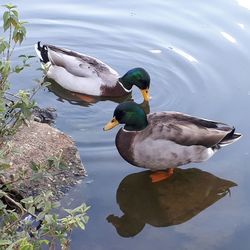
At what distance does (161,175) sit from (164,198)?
1.10 ft

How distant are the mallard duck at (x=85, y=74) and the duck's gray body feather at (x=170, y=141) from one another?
1.47m

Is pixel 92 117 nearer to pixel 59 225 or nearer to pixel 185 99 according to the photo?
pixel 185 99

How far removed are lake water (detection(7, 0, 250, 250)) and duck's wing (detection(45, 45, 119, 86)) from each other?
31cm

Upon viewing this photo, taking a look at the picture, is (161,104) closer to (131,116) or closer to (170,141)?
(131,116)

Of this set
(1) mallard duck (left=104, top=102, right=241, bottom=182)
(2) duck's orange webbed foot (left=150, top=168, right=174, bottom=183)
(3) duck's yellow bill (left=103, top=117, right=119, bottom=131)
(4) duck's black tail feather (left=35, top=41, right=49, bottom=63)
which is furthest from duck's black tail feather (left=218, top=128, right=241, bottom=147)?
(4) duck's black tail feather (left=35, top=41, right=49, bottom=63)

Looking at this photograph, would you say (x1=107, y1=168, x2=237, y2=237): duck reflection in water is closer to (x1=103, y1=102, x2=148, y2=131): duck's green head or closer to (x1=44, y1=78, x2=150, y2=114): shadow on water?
→ (x1=103, y1=102, x2=148, y2=131): duck's green head

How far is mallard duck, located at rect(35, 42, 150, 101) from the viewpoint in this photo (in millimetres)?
6492

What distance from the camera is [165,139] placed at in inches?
192

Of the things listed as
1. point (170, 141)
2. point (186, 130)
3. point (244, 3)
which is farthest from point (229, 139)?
point (244, 3)

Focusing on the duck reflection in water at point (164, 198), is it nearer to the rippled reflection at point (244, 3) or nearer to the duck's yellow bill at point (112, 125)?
the duck's yellow bill at point (112, 125)

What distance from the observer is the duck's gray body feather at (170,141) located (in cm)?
488

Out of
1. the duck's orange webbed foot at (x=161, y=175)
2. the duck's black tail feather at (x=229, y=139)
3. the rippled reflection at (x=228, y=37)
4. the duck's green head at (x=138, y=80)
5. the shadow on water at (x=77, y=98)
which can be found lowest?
the shadow on water at (x=77, y=98)

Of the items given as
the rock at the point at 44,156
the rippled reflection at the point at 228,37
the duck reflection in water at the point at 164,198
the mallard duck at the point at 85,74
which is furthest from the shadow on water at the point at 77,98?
the rippled reflection at the point at 228,37

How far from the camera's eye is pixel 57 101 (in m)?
6.26
